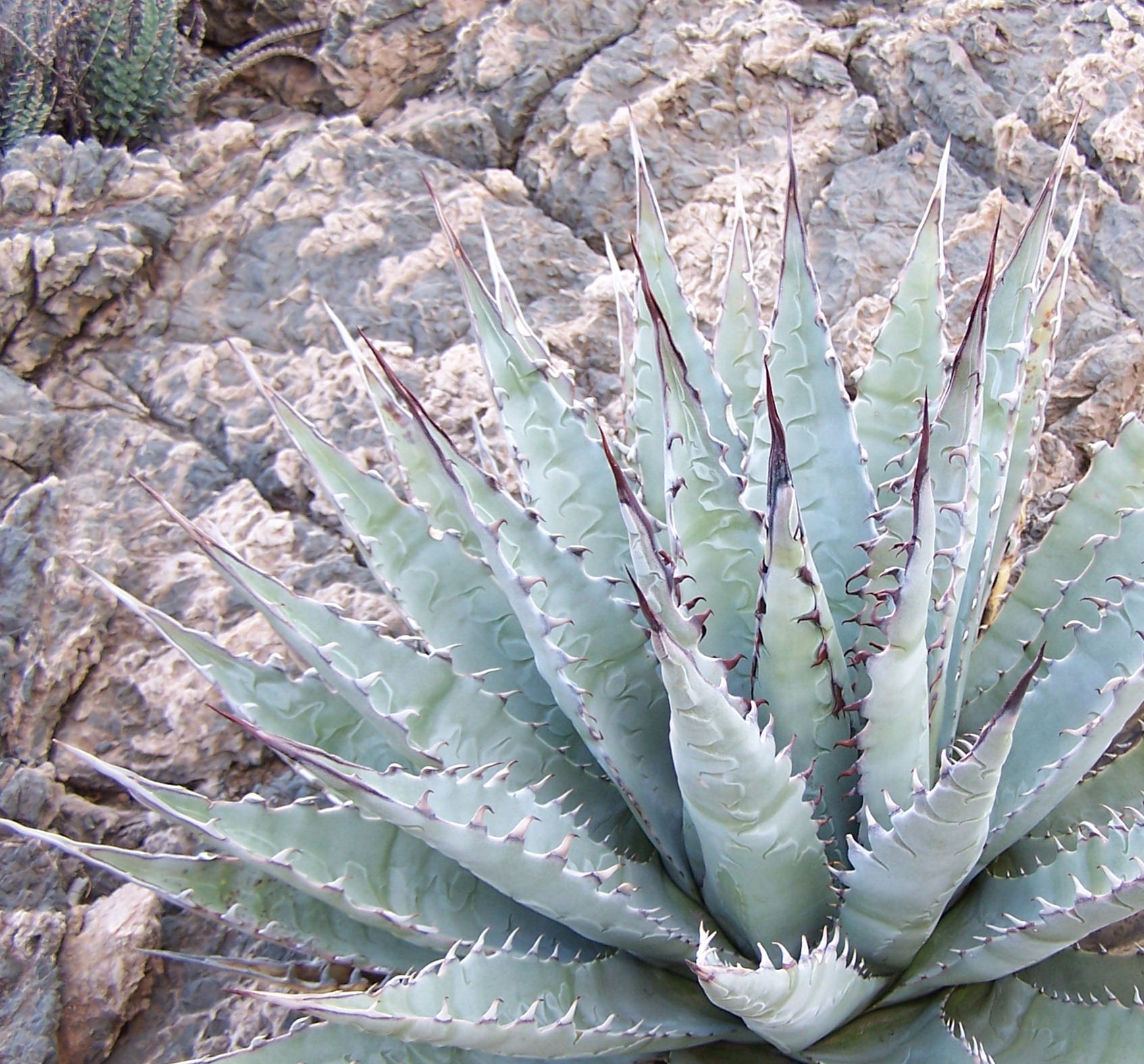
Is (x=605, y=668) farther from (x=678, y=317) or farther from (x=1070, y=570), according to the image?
(x=1070, y=570)

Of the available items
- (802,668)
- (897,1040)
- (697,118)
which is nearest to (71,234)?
(697,118)

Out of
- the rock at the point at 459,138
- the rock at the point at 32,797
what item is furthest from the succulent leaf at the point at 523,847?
the rock at the point at 459,138

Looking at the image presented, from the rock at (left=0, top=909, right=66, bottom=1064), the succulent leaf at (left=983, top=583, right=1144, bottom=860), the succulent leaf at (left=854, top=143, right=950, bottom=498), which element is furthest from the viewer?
the rock at (left=0, top=909, right=66, bottom=1064)

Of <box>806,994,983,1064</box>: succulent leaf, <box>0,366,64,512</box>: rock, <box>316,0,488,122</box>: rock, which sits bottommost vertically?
<box>806,994,983,1064</box>: succulent leaf

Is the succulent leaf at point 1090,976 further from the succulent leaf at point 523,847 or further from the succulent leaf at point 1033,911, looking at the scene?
the succulent leaf at point 523,847

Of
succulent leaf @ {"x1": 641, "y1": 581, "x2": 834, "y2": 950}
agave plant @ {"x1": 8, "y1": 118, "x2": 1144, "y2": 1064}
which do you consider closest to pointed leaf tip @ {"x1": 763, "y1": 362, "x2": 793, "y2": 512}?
agave plant @ {"x1": 8, "y1": 118, "x2": 1144, "y2": 1064}

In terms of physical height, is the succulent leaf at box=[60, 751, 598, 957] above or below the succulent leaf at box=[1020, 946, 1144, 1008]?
above

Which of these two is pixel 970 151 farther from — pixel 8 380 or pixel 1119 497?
pixel 8 380

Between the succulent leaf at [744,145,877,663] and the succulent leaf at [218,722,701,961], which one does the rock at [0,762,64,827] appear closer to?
the succulent leaf at [218,722,701,961]
